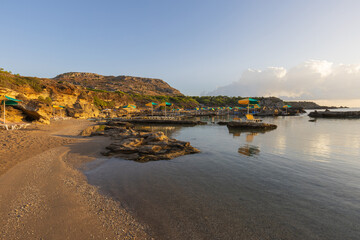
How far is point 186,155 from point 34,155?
8.58 m

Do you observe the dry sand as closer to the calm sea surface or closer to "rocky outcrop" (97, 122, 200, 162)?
the calm sea surface

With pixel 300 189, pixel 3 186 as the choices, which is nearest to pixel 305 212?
pixel 300 189

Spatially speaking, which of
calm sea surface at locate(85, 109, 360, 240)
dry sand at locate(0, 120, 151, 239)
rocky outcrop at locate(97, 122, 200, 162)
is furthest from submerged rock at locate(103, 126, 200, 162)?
dry sand at locate(0, 120, 151, 239)

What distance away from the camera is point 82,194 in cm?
485

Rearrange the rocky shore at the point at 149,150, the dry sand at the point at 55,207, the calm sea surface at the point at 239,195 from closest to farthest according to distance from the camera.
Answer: the dry sand at the point at 55,207
the calm sea surface at the point at 239,195
the rocky shore at the point at 149,150

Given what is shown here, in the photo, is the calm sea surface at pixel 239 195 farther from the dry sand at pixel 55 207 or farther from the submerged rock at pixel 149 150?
the submerged rock at pixel 149 150

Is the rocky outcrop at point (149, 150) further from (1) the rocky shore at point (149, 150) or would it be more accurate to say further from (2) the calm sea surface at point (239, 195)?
(2) the calm sea surface at point (239, 195)

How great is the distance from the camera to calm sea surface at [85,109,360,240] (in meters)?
3.57

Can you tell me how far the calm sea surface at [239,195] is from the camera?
357cm

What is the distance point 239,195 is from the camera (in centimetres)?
510

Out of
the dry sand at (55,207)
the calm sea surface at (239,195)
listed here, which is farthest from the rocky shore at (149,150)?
the dry sand at (55,207)

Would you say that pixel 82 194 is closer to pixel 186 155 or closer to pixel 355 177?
pixel 186 155

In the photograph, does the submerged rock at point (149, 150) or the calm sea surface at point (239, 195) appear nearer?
the calm sea surface at point (239, 195)

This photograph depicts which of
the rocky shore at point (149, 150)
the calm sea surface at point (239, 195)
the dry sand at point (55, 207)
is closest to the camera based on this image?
the dry sand at point (55, 207)
